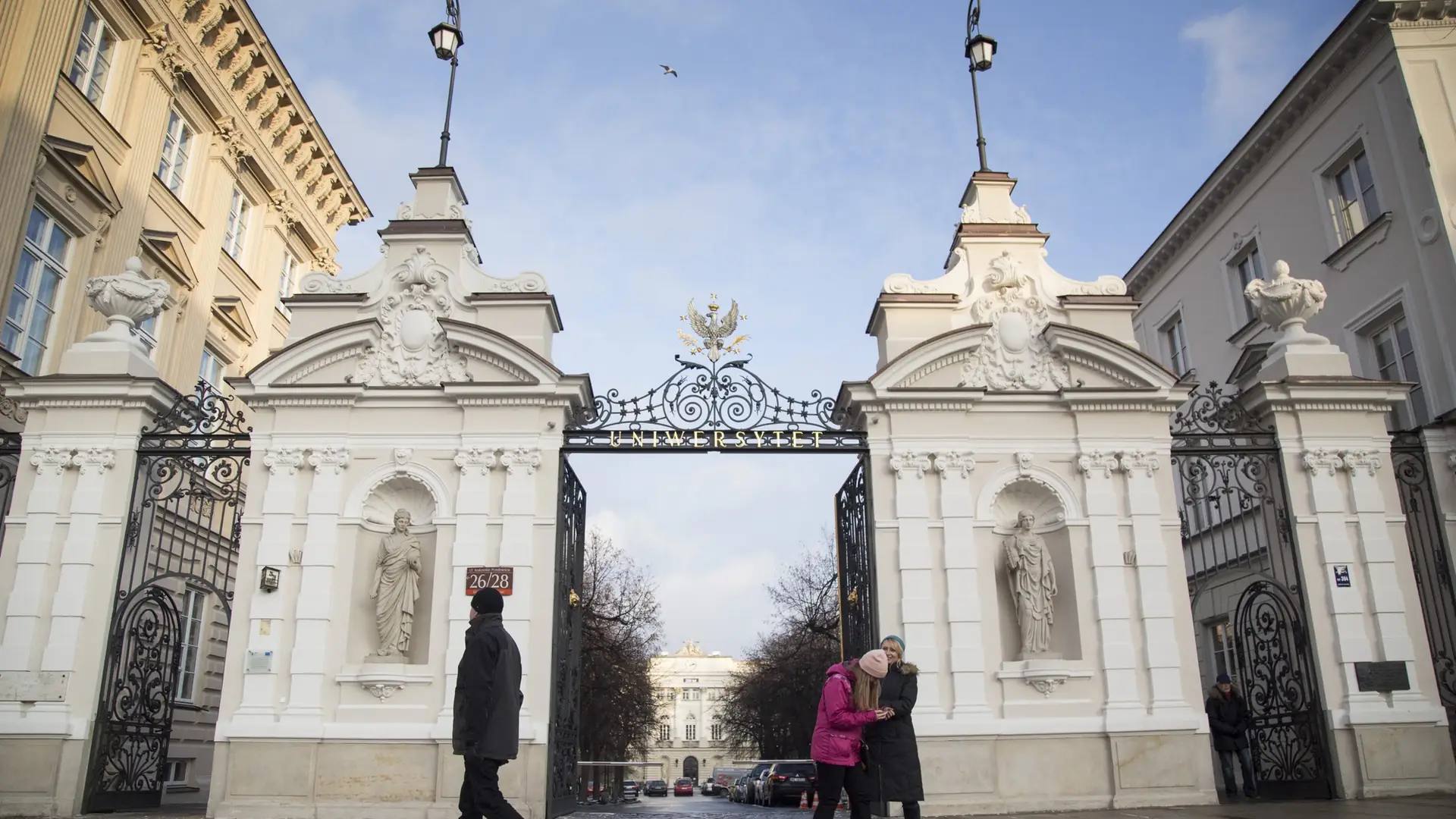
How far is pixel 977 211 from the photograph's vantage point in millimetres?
15484

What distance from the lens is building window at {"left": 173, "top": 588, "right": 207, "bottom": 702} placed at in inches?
750

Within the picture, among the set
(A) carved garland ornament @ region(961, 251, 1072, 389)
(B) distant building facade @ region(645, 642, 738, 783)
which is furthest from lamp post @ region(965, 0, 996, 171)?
(B) distant building facade @ region(645, 642, 738, 783)

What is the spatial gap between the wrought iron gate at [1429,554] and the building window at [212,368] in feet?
73.1

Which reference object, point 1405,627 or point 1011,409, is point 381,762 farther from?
point 1405,627

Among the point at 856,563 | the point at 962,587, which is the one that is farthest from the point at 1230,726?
the point at 856,563

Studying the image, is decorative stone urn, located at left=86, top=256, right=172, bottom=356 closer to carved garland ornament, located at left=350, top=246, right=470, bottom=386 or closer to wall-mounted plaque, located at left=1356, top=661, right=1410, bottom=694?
carved garland ornament, located at left=350, top=246, right=470, bottom=386

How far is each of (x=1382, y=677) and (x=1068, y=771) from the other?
13.3 ft

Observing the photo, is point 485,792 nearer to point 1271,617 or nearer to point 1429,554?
point 1271,617

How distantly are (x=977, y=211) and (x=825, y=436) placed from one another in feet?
14.3

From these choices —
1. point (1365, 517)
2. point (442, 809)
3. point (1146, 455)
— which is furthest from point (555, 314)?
point (1365, 517)

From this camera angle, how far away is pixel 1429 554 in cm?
1431

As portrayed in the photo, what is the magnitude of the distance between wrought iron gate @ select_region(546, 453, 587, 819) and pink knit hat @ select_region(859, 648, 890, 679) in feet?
17.7

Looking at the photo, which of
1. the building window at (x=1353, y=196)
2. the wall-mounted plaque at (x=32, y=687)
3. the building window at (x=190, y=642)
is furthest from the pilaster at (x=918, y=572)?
the building window at (x=190, y=642)

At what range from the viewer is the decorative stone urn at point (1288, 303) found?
566 inches
